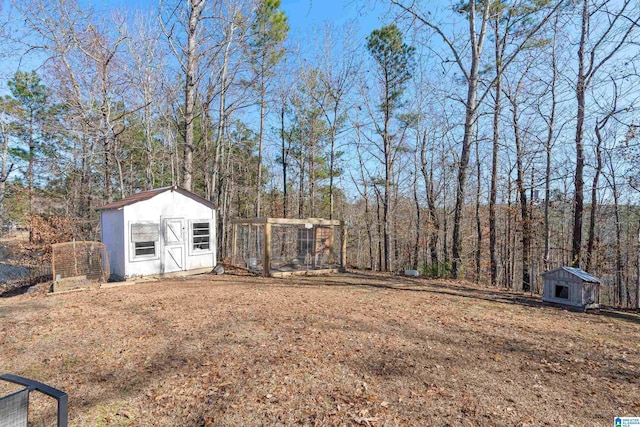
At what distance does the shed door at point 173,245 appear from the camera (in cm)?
970

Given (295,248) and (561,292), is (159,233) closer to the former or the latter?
(295,248)

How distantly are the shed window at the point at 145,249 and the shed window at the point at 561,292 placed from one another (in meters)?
10.5

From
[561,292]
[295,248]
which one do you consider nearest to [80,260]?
[295,248]

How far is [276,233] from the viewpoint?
37.8 feet

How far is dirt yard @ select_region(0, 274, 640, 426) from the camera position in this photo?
9.03ft

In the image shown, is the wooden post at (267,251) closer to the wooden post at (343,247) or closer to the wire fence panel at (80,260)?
the wooden post at (343,247)

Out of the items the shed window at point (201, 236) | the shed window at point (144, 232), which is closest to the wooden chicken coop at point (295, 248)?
the shed window at point (201, 236)

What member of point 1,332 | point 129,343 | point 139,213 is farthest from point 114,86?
point 129,343

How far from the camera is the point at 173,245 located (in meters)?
9.90

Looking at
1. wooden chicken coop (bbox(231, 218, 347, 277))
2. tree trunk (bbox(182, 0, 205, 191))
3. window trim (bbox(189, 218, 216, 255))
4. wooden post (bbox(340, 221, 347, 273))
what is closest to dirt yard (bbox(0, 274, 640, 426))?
window trim (bbox(189, 218, 216, 255))

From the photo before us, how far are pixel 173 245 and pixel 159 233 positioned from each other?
0.60 m

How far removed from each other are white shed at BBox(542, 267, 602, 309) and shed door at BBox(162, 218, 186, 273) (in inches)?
393

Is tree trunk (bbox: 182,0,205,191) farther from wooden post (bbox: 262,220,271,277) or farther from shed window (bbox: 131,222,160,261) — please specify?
wooden post (bbox: 262,220,271,277)

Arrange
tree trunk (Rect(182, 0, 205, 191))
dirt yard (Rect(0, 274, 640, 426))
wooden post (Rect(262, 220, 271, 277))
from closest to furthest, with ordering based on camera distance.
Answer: dirt yard (Rect(0, 274, 640, 426))
wooden post (Rect(262, 220, 271, 277))
tree trunk (Rect(182, 0, 205, 191))
